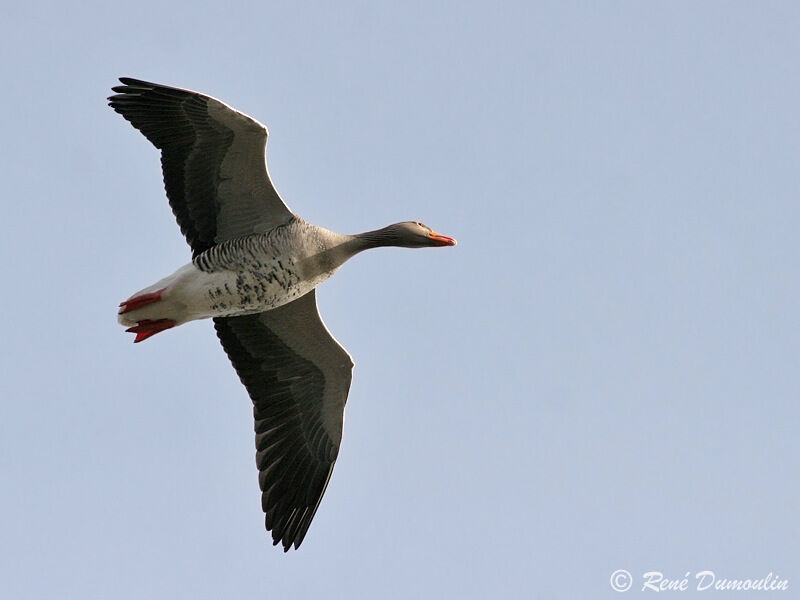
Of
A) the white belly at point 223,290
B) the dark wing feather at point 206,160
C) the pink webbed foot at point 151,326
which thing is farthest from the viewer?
the pink webbed foot at point 151,326

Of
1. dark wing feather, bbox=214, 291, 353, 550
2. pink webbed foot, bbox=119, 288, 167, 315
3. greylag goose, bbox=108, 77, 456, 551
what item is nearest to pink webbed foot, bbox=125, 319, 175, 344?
greylag goose, bbox=108, 77, 456, 551

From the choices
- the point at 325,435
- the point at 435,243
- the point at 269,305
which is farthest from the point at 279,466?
the point at 435,243

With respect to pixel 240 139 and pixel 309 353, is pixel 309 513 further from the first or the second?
pixel 240 139

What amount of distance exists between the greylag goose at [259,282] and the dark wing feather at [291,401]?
1 cm

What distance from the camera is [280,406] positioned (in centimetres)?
1562

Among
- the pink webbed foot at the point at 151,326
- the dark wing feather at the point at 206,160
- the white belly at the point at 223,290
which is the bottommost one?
the pink webbed foot at the point at 151,326

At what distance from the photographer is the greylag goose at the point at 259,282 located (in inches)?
559

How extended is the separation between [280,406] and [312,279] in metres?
2.09

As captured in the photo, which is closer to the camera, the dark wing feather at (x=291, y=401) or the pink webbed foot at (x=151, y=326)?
the pink webbed foot at (x=151, y=326)

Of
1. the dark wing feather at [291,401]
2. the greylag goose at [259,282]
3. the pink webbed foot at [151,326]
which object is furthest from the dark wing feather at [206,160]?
the dark wing feather at [291,401]

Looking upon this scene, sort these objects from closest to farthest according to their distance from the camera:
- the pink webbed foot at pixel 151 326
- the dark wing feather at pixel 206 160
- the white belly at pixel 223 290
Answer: the dark wing feather at pixel 206 160 < the white belly at pixel 223 290 < the pink webbed foot at pixel 151 326

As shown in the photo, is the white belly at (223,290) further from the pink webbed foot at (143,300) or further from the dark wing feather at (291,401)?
the dark wing feather at (291,401)

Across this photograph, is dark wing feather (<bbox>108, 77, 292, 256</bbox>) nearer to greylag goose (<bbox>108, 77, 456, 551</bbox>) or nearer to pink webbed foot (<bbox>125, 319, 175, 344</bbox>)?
greylag goose (<bbox>108, 77, 456, 551</bbox>)

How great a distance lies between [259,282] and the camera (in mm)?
14180
